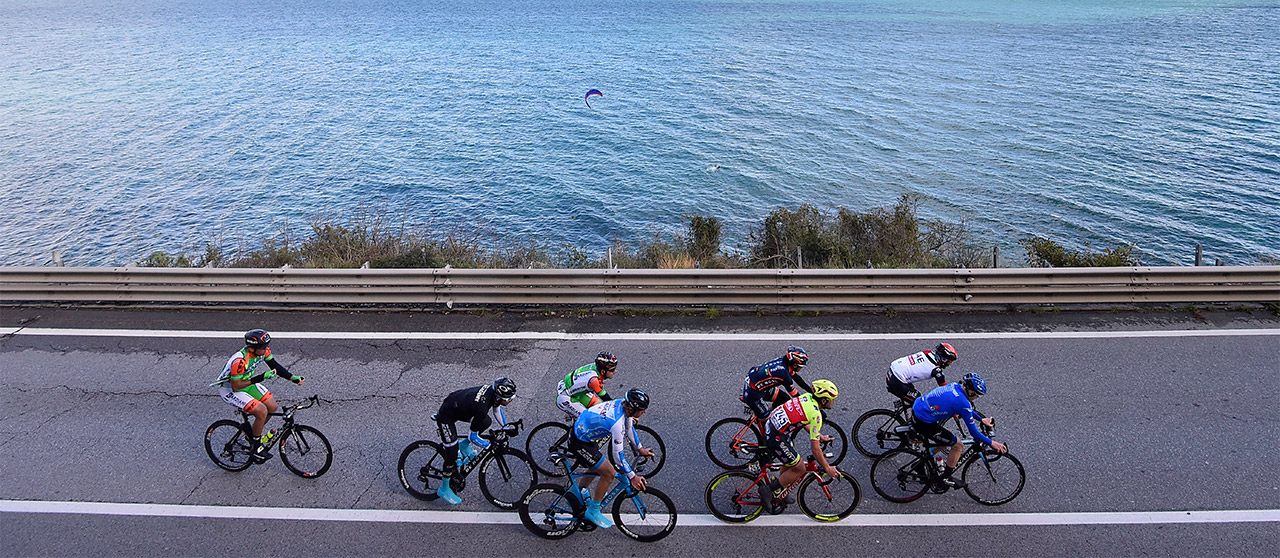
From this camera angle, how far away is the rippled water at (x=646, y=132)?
3170 cm

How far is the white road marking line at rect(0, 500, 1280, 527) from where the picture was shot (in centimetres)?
766

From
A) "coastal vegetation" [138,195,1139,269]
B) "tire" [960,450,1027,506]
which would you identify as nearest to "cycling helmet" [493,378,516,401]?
"tire" [960,450,1027,506]

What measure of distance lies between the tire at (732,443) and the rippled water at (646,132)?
20143 millimetres

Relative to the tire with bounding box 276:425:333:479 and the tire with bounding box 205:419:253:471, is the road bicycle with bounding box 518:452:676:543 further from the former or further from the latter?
the tire with bounding box 205:419:253:471

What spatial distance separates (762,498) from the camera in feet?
25.4

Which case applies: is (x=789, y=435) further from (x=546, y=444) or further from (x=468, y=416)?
(x=468, y=416)

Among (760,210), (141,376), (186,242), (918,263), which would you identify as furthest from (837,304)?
(186,242)

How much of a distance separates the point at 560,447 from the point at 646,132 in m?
37.4

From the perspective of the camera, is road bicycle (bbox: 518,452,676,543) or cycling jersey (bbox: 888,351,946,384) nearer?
road bicycle (bbox: 518,452,676,543)

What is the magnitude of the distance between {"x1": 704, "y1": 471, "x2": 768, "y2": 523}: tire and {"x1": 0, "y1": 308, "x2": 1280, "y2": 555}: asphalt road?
185mm

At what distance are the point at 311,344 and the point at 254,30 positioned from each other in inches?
3560

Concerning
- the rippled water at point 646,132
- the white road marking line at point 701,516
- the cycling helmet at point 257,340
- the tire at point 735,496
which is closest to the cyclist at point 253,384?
the cycling helmet at point 257,340

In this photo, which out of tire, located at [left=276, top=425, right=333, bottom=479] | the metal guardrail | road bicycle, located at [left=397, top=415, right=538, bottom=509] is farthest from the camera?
the metal guardrail

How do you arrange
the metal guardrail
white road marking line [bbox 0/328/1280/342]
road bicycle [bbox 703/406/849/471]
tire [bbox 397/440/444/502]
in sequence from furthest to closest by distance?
the metal guardrail
white road marking line [bbox 0/328/1280/342]
road bicycle [bbox 703/406/849/471]
tire [bbox 397/440/444/502]
